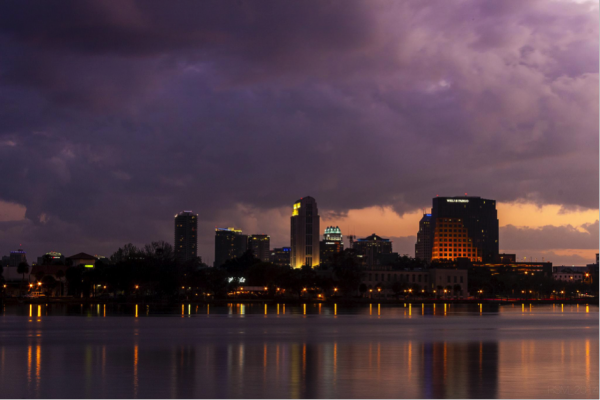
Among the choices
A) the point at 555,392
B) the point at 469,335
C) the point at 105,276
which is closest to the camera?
the point at 555,392

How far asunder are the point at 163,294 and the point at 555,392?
158 metres

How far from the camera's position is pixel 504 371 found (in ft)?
120

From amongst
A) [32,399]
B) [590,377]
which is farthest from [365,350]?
[32,399]

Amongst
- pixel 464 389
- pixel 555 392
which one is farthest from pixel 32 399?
pixel 555 392

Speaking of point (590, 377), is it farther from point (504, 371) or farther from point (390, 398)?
point (390, 398)

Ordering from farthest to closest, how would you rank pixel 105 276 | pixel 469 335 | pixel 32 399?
pixel 105 276 → pixel 469 335 → pixel 32 399

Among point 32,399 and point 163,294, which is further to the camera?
point 163,294

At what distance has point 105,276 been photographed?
6663 inches

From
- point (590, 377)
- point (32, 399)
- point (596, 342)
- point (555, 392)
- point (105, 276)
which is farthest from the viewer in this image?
point (105, 276)

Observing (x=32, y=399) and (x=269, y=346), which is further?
(x=269, y=346)

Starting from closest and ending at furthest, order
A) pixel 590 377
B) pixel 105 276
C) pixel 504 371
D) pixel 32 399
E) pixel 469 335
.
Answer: pixel 32 399 → pixel 590 377 → pixel 504 371 → pixel 469 335 → pixel 105 276

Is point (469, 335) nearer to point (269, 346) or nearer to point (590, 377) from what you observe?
point (269, 346)

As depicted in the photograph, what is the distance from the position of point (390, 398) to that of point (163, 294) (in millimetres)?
157553

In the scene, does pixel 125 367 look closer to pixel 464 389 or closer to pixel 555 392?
pixel 464 389
